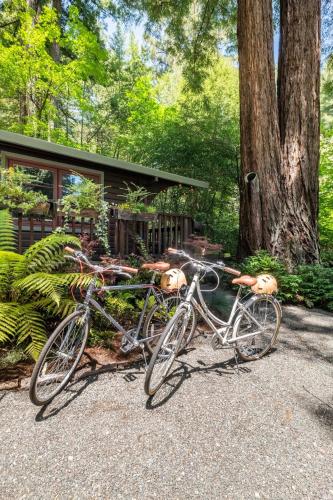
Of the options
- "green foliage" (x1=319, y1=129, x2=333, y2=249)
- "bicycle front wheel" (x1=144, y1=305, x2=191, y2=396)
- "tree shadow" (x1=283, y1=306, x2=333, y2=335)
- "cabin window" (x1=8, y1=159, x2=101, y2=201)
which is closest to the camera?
"bicycle front wheel" (x1=144, y1=305, x2=191, y2=396)

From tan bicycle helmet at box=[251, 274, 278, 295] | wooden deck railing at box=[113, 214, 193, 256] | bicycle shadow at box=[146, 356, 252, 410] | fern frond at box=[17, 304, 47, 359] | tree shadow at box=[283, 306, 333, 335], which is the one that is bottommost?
bicycle shadow at box=[146, 356, 252, 410]

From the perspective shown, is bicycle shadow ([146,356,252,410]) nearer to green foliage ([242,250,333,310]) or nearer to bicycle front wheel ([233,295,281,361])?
bicycle front wheel ([233,295,281,361])

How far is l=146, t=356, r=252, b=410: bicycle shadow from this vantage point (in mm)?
2258

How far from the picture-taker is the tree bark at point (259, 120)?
5594 mm

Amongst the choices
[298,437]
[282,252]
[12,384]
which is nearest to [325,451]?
[298,437]

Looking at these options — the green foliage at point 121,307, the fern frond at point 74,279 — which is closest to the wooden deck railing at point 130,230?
the green foliage at point 121,307

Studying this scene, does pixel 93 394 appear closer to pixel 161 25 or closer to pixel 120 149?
pixel 161 25

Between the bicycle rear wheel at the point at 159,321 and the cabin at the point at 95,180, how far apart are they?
1.56 metres

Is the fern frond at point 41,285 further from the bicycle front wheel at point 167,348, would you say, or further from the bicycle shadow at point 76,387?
the bicycle front wheel at point 167,348

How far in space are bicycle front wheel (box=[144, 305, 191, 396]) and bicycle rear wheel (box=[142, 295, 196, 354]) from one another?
45 cm

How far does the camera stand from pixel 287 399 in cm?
231

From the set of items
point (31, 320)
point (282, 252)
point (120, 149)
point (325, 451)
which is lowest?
point (325, 451)

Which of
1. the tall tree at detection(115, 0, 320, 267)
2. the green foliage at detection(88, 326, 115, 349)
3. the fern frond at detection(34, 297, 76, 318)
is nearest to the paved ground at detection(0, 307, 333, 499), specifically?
the green foliage at detection(88, 326, 115, 349)

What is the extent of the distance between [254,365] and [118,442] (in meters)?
1.63
